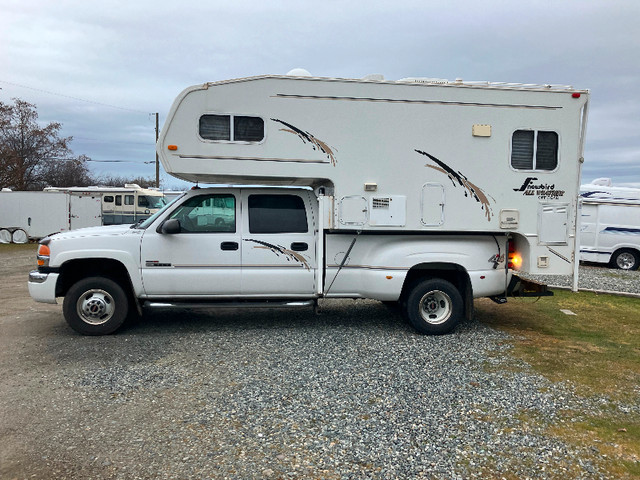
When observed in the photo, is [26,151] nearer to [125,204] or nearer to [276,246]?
[125,204]

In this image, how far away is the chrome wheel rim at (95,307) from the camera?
612cm

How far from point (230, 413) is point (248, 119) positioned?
11.7ft

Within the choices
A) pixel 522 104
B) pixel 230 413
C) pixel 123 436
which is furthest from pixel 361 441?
pixel 522 104

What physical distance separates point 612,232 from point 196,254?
13402 millimetres

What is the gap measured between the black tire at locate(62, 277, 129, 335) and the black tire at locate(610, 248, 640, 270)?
47.6 ft

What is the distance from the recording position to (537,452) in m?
3.47

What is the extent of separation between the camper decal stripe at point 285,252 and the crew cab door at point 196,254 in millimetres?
264

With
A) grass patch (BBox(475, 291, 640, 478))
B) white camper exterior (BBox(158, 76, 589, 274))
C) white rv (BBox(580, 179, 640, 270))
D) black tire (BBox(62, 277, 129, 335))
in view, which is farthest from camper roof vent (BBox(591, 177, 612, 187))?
black tire (BBox(62, 277, 129, 335))

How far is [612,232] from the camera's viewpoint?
14.5 m

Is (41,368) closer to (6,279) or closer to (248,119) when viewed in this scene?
(248,119)

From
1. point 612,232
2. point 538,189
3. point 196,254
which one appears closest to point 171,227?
point 196,254

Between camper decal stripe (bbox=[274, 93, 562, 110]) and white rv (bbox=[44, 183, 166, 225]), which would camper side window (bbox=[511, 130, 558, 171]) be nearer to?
camper decal stripe (bbox=[274, 93, 562, 110])

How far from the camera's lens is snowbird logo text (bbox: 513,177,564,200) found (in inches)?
246

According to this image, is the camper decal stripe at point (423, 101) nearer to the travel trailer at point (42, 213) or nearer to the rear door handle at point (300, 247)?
the rear door handle at point (300, 247)
